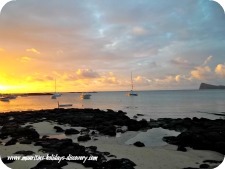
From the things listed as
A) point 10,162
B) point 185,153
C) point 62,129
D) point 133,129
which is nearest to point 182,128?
point 133,129

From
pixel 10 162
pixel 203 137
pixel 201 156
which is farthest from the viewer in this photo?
pixel 203 137

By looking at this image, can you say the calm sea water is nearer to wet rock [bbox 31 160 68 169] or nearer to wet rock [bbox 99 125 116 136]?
wet rock [bbox 99 125 116 136]

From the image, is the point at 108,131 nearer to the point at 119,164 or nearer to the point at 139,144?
the point at 139,144

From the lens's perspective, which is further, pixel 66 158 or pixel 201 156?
pixel 201 156

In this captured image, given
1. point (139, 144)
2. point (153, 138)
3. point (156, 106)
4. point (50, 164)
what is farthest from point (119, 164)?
point (156, 106)

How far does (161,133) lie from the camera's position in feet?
49.5

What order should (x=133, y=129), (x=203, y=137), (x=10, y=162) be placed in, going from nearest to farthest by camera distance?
(x=10, y=162), (x=203, y=137), (x=133, y=129)

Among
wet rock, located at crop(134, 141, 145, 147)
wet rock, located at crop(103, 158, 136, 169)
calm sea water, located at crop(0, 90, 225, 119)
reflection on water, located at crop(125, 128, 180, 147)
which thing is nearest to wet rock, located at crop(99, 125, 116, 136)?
reflection on water, located at crop(125, 128, 180, 147)

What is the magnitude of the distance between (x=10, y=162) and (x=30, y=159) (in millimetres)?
717

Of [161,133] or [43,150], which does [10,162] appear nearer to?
[43,150]

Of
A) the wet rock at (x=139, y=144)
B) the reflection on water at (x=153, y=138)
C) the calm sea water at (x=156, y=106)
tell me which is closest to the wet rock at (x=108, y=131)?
the reflection on water at (x=153, y=138)

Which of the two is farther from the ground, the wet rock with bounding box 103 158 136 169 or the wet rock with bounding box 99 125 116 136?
the wet rock with bounding box 103 158 136 169

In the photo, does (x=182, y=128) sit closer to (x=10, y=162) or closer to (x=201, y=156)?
(x=201, y=156)

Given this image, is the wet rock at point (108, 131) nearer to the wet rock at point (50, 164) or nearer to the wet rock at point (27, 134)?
the wet rock at point (27, 134)
